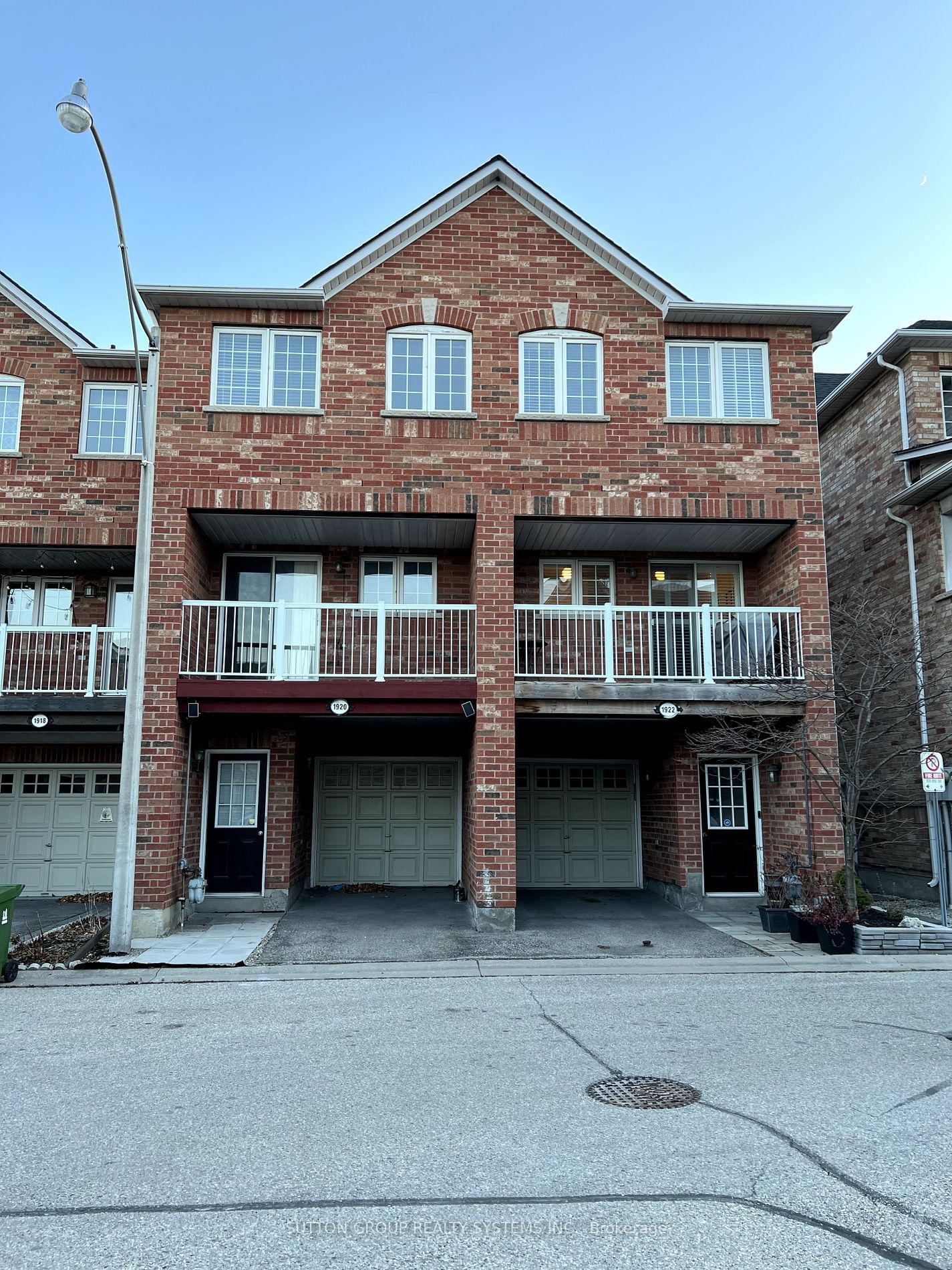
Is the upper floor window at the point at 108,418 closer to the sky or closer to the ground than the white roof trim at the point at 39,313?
closer to the ground

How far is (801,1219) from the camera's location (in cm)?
407

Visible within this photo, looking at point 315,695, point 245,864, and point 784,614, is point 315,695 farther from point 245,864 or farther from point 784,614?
point 784,614

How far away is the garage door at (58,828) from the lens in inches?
593

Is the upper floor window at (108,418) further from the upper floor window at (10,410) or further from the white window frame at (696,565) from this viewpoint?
the white window frame at (696,565)

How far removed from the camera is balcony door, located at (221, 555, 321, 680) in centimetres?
1368

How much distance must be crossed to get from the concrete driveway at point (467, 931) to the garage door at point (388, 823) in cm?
64

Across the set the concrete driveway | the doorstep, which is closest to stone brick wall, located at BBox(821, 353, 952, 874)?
the concrete driveway

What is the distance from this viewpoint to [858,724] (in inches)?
465

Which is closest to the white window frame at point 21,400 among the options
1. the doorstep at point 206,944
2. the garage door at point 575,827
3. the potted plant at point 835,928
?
the doorstep at point 206,944

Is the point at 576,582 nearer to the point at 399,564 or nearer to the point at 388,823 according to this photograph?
the point at 399,564

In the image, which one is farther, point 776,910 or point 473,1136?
point 776,910

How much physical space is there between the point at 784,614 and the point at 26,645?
11497mm

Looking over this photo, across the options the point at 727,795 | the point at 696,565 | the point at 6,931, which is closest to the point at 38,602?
the point at 6,931

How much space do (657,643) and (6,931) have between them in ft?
31.0
